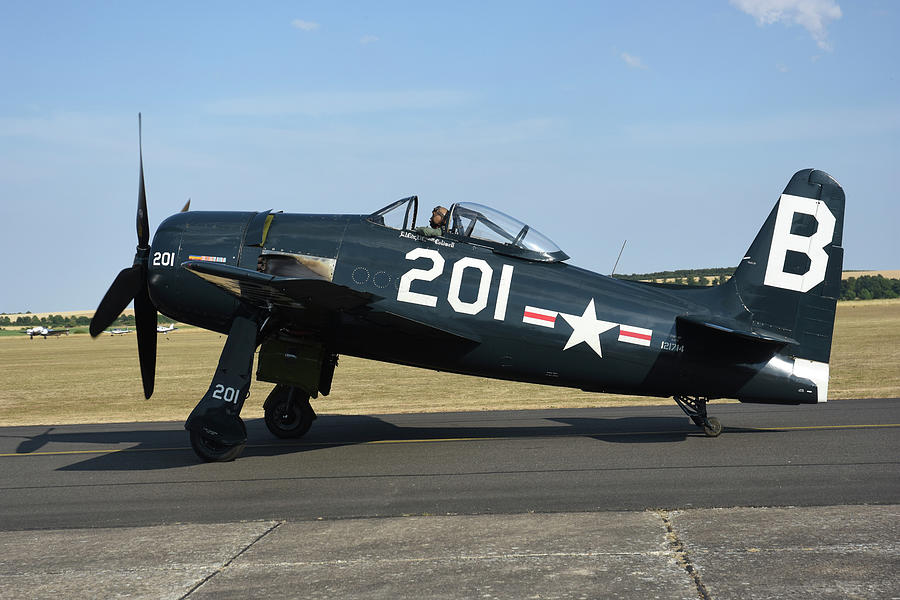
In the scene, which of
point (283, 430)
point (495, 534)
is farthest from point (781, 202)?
point (283, 430)

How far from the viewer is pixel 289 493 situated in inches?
325

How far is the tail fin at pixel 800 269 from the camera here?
35.5ft

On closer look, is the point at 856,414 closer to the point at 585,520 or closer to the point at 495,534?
the point at 585,520

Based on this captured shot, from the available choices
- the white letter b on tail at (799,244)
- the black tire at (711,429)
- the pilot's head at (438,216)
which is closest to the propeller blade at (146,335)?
the pilot's head at (438,216)

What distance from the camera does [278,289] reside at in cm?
959

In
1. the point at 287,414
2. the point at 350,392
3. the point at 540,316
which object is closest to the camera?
the point at 540,316

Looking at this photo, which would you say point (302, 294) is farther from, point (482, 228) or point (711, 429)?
point (711, 429)

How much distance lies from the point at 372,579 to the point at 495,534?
4.47 feet

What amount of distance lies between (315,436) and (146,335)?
3.04 m

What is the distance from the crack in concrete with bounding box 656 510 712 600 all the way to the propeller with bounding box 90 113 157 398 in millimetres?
8063

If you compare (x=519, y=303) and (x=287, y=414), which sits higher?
(x=519, y=303)

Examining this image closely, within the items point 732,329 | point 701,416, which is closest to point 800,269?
point 732,329

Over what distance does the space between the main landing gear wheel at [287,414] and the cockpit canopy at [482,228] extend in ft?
10.4

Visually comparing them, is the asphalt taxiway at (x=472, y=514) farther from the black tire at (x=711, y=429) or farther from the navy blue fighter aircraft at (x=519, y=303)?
the navy blue fighter aircraft at (x=519, y=303)
